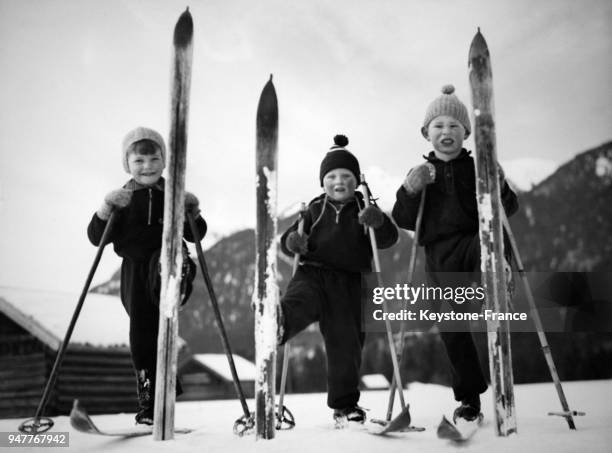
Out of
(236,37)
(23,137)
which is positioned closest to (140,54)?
(236,37)

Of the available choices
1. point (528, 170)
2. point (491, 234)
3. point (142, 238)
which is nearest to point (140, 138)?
point (142, 238)

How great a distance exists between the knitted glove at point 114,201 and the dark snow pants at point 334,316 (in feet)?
3.18

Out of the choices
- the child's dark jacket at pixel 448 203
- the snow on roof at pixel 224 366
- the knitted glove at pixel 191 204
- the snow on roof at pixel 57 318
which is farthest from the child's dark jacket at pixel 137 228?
the snow on roof at pixel 224 366

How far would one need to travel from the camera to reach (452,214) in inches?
106

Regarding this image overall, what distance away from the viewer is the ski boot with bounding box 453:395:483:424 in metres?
2.49

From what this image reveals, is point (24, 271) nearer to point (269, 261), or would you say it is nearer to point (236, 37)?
point (236, 37)

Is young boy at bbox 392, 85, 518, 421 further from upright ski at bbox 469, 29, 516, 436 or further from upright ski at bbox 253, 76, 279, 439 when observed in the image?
upright ski at bbox 253, 76, 279, 439

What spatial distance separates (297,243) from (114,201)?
970 millimetres

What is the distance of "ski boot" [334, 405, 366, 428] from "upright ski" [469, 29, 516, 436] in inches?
28.2

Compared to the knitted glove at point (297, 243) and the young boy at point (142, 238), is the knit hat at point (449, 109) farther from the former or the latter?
the young boy at point (142, 238)

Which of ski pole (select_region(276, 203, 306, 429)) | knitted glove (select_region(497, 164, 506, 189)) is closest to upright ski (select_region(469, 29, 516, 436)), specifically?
knitted glove (select_region(497, 164, 506, 189))

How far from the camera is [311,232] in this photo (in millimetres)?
2988

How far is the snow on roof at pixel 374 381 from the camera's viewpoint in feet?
25.4

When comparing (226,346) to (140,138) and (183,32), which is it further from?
(183,32)
